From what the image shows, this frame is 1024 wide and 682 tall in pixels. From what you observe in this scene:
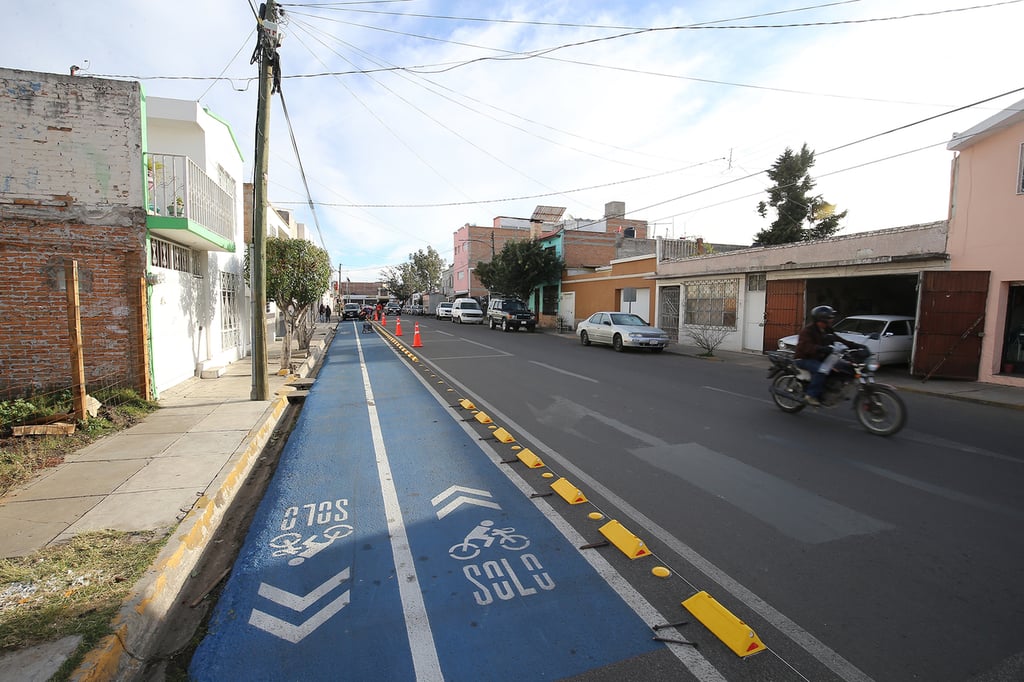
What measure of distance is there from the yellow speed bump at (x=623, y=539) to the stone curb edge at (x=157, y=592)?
119 inches

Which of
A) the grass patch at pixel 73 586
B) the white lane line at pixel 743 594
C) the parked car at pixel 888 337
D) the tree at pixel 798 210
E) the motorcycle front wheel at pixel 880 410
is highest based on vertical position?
the tree at pixel 798 210

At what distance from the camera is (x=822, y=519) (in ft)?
14.0

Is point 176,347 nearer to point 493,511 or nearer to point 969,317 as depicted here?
point 493,511

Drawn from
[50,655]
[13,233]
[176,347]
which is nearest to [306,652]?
[50,655]

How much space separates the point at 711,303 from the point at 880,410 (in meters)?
14.2

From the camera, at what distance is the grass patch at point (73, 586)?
271 cm

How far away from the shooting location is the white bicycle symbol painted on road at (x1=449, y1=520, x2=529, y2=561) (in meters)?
3.72

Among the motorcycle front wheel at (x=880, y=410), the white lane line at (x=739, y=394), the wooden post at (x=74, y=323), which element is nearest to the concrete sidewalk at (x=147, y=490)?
the wooden post at (x=74, y=323)

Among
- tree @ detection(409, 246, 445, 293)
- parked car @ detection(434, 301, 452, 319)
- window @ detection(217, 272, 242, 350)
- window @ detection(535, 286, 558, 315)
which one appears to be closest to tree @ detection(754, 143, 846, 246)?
window @ detection(535, 286, 558, 315)

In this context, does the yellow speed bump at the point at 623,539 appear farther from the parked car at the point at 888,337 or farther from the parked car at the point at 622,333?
the parked car at the point at 622,333

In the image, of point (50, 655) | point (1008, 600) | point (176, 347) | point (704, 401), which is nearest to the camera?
point (50, 655)

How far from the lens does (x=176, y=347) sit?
1029cm

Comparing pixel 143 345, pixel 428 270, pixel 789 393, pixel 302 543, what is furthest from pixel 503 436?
pixel 428 270

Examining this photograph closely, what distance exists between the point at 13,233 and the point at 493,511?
8719 millimetres
